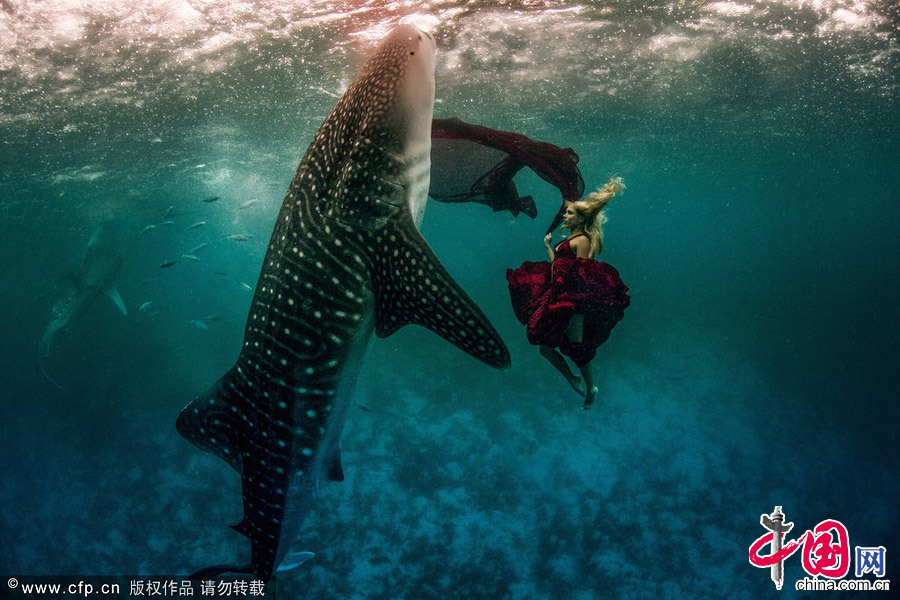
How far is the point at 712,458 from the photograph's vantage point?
1277 cm

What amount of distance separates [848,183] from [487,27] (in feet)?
194

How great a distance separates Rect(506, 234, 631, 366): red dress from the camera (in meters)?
3.21

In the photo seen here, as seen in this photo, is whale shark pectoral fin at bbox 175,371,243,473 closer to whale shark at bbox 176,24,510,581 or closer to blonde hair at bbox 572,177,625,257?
whale shark at bbox 176,24,510,581

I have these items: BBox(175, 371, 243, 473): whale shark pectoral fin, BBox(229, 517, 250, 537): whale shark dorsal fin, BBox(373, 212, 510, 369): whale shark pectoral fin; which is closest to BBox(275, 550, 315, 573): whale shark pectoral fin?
BBox(229, 517, 250, 537): whale shark dorsal fin

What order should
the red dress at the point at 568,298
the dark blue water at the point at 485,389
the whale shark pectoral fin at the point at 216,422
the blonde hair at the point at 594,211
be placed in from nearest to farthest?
the whale shark pectoral fin at the point at 216,422 < the red dress at the point at 568,298 < the blonde hair at the point at 594,211 < the dark blue water at the point at 485,389

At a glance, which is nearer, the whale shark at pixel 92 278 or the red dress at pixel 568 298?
the red dress at pixel 568 298

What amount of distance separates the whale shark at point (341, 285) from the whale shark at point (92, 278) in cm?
1990

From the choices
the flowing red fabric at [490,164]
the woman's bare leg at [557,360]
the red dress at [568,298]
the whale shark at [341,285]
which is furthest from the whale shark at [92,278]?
the red dress at [568,298]

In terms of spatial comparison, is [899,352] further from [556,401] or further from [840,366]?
[556,401]

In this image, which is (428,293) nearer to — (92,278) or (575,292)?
(575,292)

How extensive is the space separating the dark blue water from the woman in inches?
119

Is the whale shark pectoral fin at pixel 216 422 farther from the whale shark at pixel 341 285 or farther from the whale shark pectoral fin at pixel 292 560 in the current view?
the whale shark pectoral fin at pixel 292 560

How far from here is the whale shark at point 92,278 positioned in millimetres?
18316

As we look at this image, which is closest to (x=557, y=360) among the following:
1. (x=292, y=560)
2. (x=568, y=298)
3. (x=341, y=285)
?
(x=568, y=298)
